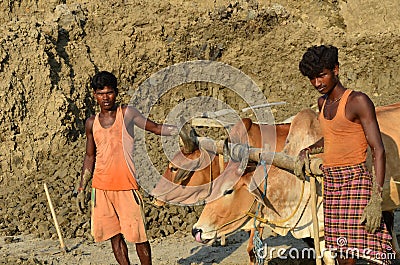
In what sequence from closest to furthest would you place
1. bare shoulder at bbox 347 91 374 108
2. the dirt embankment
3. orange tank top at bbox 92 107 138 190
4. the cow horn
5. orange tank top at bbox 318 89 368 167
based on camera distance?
bare shoulder at bbox 347 91 374 108 → orange tank top at bbox 318 89 368 167 → orange tank top at bbox 92 107 138 190 → the cow horn → the dirt embankment

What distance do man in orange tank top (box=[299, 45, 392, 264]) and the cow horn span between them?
149 centimetres

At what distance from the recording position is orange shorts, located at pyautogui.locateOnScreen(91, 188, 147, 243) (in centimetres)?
490

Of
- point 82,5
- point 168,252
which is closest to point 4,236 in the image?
point 168,252

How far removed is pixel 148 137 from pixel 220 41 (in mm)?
5172

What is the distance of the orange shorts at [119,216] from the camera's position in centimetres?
490

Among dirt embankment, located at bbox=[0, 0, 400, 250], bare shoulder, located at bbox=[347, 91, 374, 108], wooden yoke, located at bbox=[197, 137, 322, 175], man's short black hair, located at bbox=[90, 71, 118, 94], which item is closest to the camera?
bare shoulder, located at bbox=[347, 91, 374, 108]

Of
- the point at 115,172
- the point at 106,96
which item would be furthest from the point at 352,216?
the point at 106,96

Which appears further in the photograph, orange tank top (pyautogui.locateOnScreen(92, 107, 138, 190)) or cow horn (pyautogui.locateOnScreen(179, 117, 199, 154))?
cow horn (pyautogui.locateOnScreen(179, 117, 199, 154))

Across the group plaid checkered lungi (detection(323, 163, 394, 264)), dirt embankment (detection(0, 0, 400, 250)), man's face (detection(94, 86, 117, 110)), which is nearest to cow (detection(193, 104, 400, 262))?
plaid checkered lungi (detection(323, 163, 394, 264))

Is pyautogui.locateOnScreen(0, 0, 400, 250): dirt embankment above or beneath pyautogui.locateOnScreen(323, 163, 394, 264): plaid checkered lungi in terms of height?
above

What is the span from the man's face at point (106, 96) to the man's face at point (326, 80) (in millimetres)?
1714

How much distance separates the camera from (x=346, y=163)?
381 centimetres

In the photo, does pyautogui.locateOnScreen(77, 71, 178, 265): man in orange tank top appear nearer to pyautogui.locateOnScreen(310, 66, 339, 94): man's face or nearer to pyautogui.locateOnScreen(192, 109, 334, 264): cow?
pyautogui.locateOnScreen(192, 109, 334, 264): cow

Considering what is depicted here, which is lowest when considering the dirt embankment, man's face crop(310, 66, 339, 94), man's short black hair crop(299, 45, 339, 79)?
man's face crop(310, 66, 339, 94)
